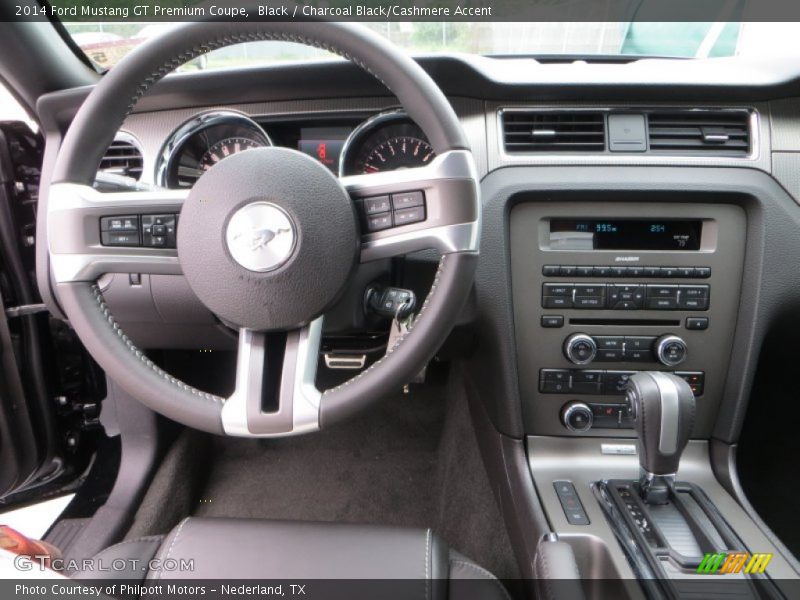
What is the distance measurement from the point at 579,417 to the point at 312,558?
2.38ft

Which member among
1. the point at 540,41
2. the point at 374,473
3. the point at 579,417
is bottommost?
the point at 374,473

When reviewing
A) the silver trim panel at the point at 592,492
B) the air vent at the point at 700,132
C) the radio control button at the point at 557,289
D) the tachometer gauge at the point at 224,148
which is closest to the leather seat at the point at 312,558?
the silver trim panel at the point at 592,492

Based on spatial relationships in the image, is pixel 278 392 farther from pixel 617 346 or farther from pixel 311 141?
pixel 617 346

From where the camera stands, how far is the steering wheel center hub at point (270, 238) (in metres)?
0.89

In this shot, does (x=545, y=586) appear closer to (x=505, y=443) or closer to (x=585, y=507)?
(x=585, y=507)

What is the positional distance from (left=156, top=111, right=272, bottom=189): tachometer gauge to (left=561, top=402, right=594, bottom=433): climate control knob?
0.95m

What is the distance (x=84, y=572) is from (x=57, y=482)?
2.99 feet

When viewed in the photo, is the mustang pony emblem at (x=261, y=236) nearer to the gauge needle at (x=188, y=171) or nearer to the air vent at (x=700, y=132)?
the gauge needle at (x=188, y=171)

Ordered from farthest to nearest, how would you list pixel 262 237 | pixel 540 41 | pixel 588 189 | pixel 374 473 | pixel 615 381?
pixel 374 473, pixel 540 41, pixel 615 381, pixel 588 189, pixel 262 237

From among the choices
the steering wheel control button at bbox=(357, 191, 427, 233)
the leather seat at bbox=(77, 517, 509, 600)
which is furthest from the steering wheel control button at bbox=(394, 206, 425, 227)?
the leather seat at bbox=(77, 517, 509, 600)

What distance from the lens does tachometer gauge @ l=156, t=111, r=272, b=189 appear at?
1.36 meters

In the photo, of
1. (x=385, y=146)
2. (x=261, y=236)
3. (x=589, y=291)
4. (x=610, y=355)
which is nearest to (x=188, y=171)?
(x=385, y=146)

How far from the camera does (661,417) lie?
1.12m

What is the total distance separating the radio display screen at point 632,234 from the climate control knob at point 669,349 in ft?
0.70
